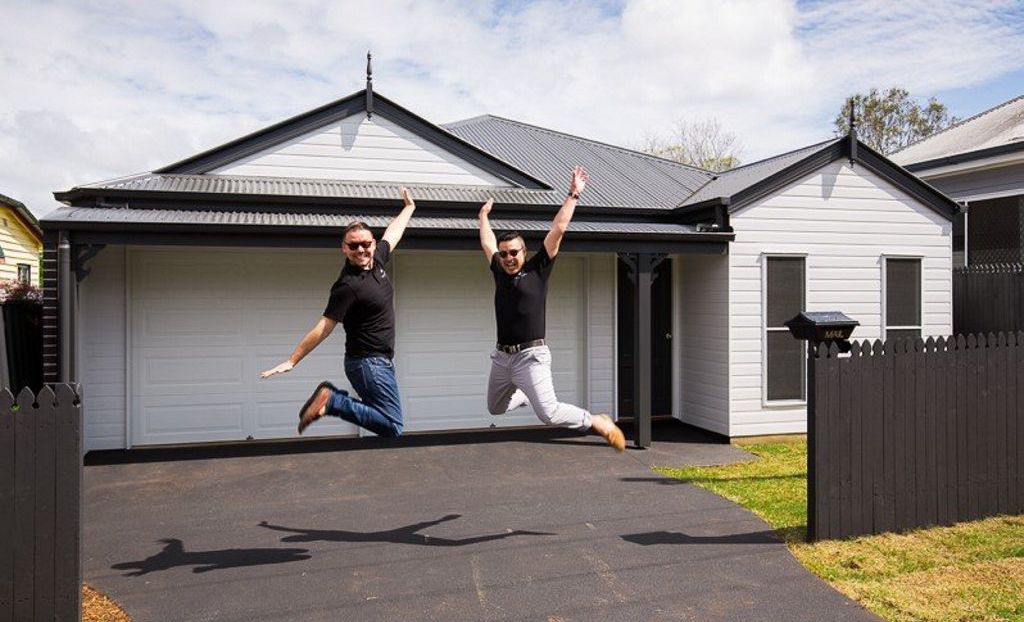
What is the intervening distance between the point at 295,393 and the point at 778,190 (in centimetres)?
708

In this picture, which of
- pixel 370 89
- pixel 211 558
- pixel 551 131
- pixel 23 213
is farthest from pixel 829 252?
pixel 23 213

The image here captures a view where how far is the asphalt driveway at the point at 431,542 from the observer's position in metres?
4.37

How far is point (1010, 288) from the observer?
10523 millimetres

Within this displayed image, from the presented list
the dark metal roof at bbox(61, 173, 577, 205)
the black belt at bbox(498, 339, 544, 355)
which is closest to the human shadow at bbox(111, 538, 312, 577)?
→ the black belt at bbox(498, 339, 544, 355)

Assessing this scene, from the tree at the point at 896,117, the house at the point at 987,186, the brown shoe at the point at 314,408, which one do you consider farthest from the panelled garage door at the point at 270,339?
the tree at the point at 896,117

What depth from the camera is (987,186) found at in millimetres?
13570

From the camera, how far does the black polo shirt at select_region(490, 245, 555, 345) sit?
4.91m

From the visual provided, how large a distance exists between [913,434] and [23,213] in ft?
76.5

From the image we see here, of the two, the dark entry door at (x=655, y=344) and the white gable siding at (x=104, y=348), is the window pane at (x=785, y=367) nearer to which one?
the dark entry door at (x=655, y=344)

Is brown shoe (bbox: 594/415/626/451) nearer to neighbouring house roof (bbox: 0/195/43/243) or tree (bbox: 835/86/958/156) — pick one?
neighbouring house roof (bbox: 0/195/43/243)

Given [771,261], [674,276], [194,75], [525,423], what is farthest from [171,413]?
[771,261]

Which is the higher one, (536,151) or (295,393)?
(536,151)

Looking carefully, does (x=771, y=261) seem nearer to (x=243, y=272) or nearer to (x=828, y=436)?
(x=828, y=436)

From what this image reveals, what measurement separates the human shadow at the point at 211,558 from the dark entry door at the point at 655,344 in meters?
6.45
